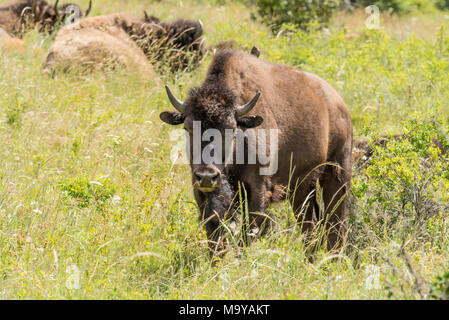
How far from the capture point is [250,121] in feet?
19.0

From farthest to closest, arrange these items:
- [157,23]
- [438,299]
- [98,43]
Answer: [157,23] < [98,43] < [438,299]

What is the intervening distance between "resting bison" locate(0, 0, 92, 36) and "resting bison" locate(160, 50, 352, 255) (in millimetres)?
8915

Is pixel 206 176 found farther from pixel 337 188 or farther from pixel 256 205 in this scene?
pixel 337 188

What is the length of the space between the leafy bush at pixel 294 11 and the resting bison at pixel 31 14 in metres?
4.25

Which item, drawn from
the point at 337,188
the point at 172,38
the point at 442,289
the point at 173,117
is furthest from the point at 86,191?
the point at 172,38

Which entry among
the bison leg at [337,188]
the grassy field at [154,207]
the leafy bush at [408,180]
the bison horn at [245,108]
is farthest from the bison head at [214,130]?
the bison leg at [337,188]

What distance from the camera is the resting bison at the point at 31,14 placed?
569 inches

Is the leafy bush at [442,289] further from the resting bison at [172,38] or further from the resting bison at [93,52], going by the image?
the resting bison at [172,38]

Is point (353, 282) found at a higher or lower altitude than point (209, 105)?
lower

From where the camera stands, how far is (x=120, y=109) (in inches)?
382
